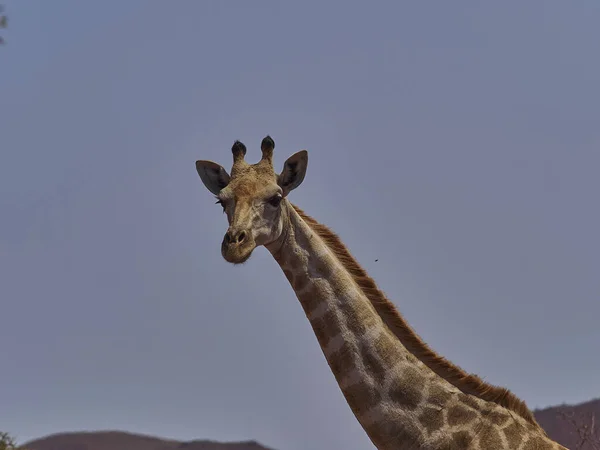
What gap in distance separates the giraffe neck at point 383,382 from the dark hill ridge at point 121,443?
46.2 m

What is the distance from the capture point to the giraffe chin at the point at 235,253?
11.2 m

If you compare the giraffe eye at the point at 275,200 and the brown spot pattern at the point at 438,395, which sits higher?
the giraffe eye at the point at 275,200

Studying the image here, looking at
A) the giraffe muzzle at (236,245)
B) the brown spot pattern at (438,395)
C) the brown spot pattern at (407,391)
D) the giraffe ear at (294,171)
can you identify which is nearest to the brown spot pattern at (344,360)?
the brown spot pattern at (407,391)

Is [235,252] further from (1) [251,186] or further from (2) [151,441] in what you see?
(2) [151,441]

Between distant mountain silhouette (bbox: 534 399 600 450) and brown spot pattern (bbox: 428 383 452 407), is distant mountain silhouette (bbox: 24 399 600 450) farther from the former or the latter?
brown spot pattern (bbox: 428 383 452 407)

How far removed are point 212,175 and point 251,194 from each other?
44.6 inches

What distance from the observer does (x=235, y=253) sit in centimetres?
1123

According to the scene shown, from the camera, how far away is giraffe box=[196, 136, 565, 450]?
36.9ft

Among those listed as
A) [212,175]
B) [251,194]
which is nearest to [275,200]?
[251,194]

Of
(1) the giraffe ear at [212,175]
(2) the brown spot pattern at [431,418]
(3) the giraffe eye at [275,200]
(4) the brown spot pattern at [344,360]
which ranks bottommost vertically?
(2) the brown spot pattern at [431,418]

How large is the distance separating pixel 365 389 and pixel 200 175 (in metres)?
3.22

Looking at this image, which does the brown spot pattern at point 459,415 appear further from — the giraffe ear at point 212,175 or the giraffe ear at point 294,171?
the giraffe ear at point 212,175

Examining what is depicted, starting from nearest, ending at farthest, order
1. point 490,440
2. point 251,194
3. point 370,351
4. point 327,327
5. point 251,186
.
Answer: point 490,440 < point 370,351 < point 327,327 < point 251,194 < point 251,186

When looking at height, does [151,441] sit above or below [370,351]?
above
